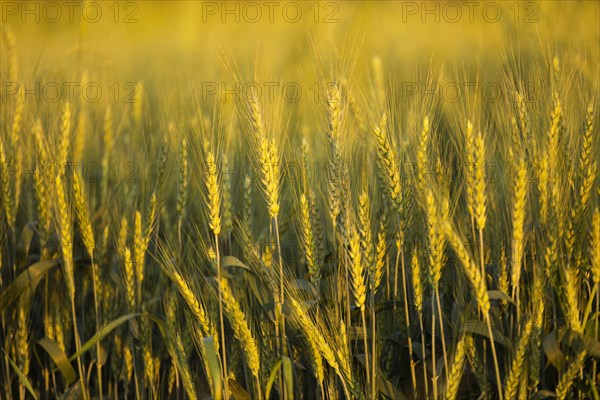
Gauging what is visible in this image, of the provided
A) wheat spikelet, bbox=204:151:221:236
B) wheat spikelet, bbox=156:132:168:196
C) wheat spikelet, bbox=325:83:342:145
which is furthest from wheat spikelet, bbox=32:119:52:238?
wheat spikelet, bbox=325:83:342:145

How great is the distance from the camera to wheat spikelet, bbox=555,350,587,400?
216 centimetres

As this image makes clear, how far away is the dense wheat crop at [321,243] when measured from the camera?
2219mm

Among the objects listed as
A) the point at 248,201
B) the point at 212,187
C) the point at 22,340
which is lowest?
the point at 22,340

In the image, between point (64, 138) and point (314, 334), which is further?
point (64, 138)

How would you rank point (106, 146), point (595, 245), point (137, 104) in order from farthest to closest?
point (137, 104)
point (106, 146)
point (595, 245)

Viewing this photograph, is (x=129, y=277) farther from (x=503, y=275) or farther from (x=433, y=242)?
(x=503, y=275)

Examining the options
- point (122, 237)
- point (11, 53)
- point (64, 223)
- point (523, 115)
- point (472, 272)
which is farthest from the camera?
point (11, 53)

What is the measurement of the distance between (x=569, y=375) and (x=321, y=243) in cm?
80

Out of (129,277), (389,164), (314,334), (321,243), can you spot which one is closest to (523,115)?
(389,164)

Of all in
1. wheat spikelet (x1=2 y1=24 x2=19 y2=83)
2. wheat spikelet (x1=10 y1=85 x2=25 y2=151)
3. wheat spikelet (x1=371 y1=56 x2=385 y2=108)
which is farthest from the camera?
wheat spikelet (x1=2 y1=24 x2=19 y2=83)

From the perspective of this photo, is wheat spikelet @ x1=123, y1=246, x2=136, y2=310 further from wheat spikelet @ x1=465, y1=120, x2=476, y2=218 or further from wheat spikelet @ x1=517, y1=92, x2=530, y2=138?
wheat spikelet @ x1=517, y1=92, x2=530, y2=138

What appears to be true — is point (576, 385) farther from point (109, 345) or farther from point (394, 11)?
point (394, 11)

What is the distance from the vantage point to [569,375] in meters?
2.18

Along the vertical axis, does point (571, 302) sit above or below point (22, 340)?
above
